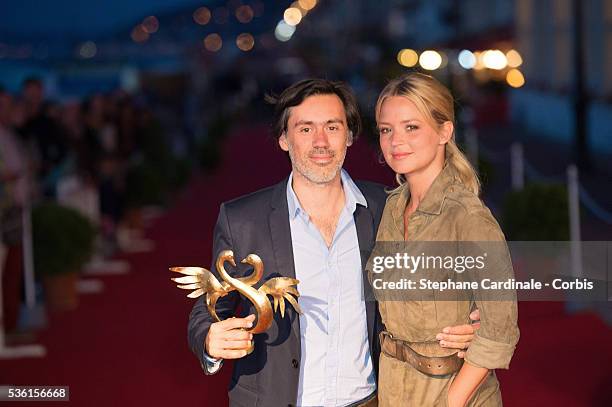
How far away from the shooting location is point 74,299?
11195mm

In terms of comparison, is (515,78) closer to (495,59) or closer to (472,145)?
(495,59)

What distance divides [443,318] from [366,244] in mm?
422

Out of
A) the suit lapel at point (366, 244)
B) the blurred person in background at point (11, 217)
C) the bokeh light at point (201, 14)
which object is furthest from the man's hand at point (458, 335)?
the bokeh light at point (201, 14)

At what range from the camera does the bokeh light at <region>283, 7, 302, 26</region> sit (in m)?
155

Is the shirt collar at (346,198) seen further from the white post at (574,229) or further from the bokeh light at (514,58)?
the bokeh light at (514,58)

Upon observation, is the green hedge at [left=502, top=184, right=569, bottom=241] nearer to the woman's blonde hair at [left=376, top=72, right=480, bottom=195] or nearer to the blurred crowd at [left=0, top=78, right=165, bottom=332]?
the blurred crowd at [left=0, top=78, right=165, bottom=332]

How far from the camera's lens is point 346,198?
388 centimetres

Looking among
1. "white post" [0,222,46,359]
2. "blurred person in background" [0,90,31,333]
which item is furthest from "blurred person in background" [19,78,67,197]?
"white post" [0,222,46,359]

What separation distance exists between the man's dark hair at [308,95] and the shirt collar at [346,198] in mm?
163

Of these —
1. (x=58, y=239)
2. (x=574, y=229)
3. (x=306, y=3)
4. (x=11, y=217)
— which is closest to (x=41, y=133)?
(x=58, y=239)

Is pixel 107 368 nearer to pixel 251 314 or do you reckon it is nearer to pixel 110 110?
pixel 251 314

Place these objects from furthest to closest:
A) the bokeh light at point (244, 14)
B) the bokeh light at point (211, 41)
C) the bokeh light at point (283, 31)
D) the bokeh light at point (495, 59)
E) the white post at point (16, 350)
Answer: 1. the bokeh light at point (283, 31)
2. the bokeh light at point (244, 14)
3. the bokeh light at point (211, 41)
4. the bokeh light at point (495, 59)
5. the white post at point (16, 350)

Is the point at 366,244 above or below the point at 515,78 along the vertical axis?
below

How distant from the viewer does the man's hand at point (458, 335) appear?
3.43 m
